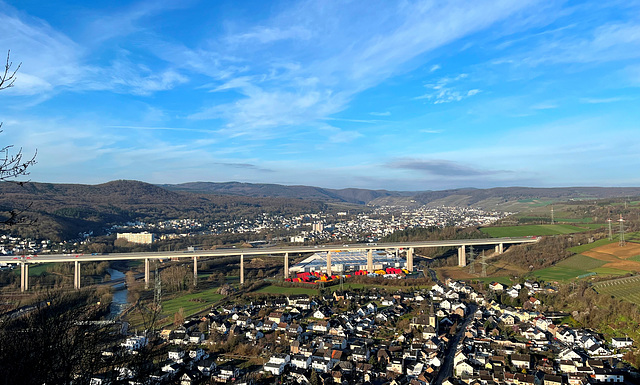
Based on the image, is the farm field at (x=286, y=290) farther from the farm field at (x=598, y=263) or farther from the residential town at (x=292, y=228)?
the residential town at (x=292, y=228)

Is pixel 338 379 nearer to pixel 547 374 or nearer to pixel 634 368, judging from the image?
pixel 547 374

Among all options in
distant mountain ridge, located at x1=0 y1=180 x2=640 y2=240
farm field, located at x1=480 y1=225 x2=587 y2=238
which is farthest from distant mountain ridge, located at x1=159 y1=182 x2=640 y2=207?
farm field, located at x1=480 y1=225 x2=587 y2=238

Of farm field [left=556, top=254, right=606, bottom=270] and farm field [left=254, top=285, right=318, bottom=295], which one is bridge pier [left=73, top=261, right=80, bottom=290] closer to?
farm field [left=254, top=285, right=318, bottom=295]

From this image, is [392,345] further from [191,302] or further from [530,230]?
[530,230]

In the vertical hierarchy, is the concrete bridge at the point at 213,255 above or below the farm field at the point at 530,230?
below

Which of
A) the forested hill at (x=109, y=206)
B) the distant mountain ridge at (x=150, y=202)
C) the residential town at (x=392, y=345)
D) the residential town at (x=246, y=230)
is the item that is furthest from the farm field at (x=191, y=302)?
the forested hill at (x=109, y=206)

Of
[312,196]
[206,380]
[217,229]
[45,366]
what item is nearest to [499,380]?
[206,380]
